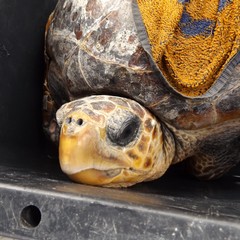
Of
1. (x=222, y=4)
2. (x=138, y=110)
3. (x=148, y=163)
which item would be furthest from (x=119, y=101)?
(x=222, y=4)

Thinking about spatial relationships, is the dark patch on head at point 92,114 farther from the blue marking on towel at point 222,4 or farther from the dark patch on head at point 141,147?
the blue marking on towel at point 222,4

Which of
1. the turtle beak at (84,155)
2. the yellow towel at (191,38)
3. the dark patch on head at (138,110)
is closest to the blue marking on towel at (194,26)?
the yellow towel at (191,38)

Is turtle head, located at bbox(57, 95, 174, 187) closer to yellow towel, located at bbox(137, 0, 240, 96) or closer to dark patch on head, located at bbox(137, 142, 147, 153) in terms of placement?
dark patch on head, located at bbox(137, 142, 147, 153)

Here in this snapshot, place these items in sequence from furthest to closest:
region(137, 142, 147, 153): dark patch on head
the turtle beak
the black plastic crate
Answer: region(137, 142, 147, 153): dark patch on head
the turtle beak
the black plastic crate

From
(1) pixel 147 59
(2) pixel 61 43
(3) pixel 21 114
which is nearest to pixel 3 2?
(2) pixel 61 43

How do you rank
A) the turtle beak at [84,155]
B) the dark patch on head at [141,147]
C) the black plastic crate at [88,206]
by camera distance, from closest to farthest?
the black plastic crate at [88,206], the turtle beak at [84,155], the dark patch on head at [141,147]

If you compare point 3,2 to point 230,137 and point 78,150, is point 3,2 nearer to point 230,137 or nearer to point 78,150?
point 78,150

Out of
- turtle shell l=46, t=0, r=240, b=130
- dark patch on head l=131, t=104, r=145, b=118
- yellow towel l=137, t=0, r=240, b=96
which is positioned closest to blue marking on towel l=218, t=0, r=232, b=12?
yellow towel l=137, t=0, r=240, b=96

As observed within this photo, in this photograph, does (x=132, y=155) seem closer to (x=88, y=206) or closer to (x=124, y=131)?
(x=124, y=131)
